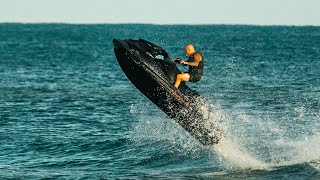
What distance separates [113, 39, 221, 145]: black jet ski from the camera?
2012 centimetres

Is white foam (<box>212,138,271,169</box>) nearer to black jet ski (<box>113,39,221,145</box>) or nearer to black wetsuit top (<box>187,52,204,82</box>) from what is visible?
black jet ski (<box>113,39,221,145</box>)

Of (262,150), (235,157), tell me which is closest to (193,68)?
(235,157)

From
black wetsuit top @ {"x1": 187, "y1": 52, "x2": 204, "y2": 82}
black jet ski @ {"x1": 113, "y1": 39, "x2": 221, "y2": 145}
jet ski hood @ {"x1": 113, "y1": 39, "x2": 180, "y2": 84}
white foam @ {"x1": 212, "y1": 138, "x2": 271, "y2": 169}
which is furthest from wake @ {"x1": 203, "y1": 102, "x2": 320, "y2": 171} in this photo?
jet ski hood @ {"x1": 113, "y1": 39, "x2": 180, "y2": 84}

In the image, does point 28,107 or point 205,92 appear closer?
point 28,107

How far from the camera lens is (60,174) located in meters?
20.6

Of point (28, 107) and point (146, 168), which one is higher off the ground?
point (28, 107)

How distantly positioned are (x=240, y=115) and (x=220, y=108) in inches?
62.9

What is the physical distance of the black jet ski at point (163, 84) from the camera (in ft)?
66.0

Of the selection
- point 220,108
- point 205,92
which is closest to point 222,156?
point 220,108

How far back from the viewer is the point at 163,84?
20.2 metres

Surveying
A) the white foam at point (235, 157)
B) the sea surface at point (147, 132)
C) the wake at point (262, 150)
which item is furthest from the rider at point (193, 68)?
the white foam at point (235, 157)

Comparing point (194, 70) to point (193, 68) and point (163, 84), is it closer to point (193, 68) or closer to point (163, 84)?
point (193, 68)

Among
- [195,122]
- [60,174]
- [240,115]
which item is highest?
[240,115]

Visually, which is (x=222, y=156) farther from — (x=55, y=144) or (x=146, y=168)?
(x=55, y=144)
